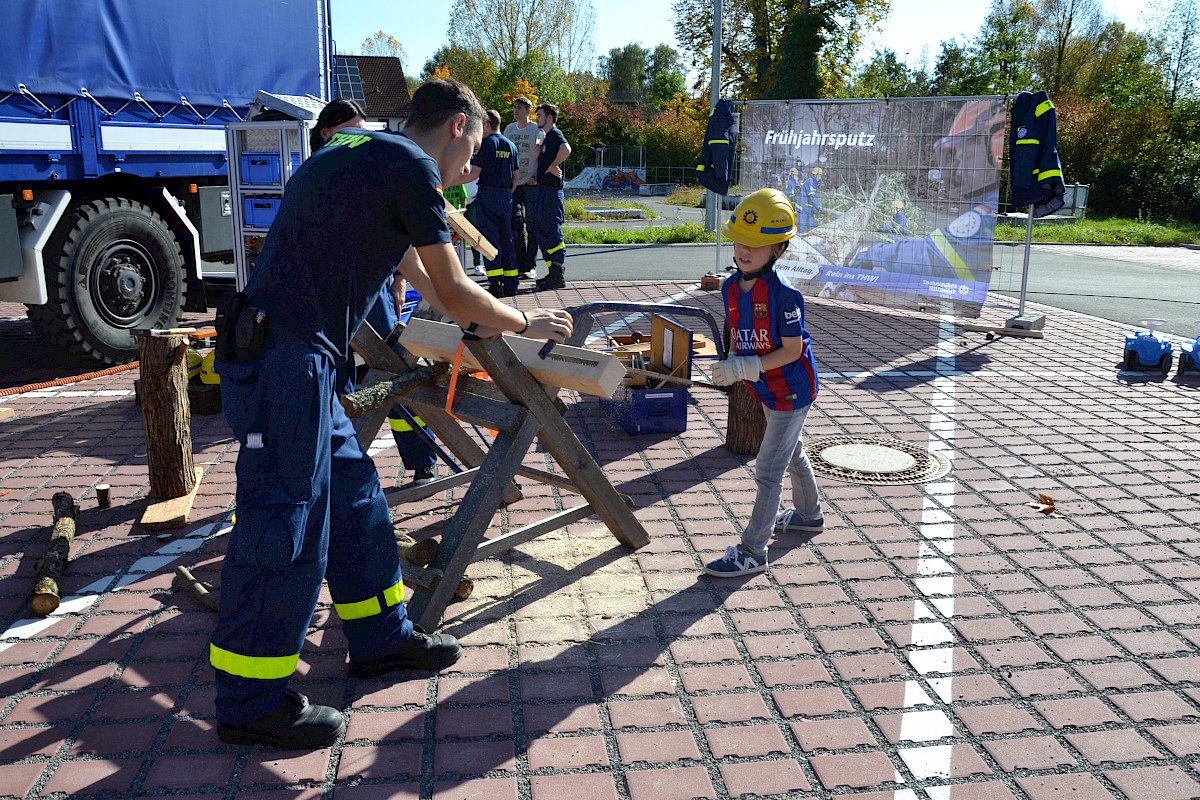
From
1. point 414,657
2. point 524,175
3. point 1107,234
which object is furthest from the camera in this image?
point 1107,234

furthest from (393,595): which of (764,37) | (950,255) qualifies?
(764,37)

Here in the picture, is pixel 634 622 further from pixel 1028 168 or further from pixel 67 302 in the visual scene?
pixel 1028 168

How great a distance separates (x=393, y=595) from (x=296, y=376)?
3.15 feet

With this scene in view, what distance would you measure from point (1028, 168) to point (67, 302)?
28.7 feet

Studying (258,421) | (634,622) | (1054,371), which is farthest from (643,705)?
(1054,371)

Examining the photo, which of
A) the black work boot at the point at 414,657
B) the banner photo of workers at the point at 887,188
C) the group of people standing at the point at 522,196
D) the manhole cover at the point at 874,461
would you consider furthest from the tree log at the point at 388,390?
the banner photo of workers at the point at 887,188

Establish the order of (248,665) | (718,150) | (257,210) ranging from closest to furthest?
(248,665) → (257,210) → (718,150)

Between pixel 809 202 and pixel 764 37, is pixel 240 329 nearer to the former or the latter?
pixel 809 202

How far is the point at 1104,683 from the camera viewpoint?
11.4 ft

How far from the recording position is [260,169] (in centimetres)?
916

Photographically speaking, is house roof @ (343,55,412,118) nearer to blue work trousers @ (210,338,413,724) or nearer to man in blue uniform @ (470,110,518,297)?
man in blue uniform @ (470,110,518,297)

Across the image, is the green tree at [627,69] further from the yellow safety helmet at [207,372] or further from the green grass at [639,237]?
the yellow safety helmet at [207,372]

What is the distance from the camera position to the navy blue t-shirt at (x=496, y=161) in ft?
37.3

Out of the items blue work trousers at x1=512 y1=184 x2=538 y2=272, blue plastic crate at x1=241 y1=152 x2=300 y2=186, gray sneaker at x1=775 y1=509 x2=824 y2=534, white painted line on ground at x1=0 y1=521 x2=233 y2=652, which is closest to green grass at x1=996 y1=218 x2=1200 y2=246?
blue work trousers at x1=512 y1=184 x2=538 y2=272
